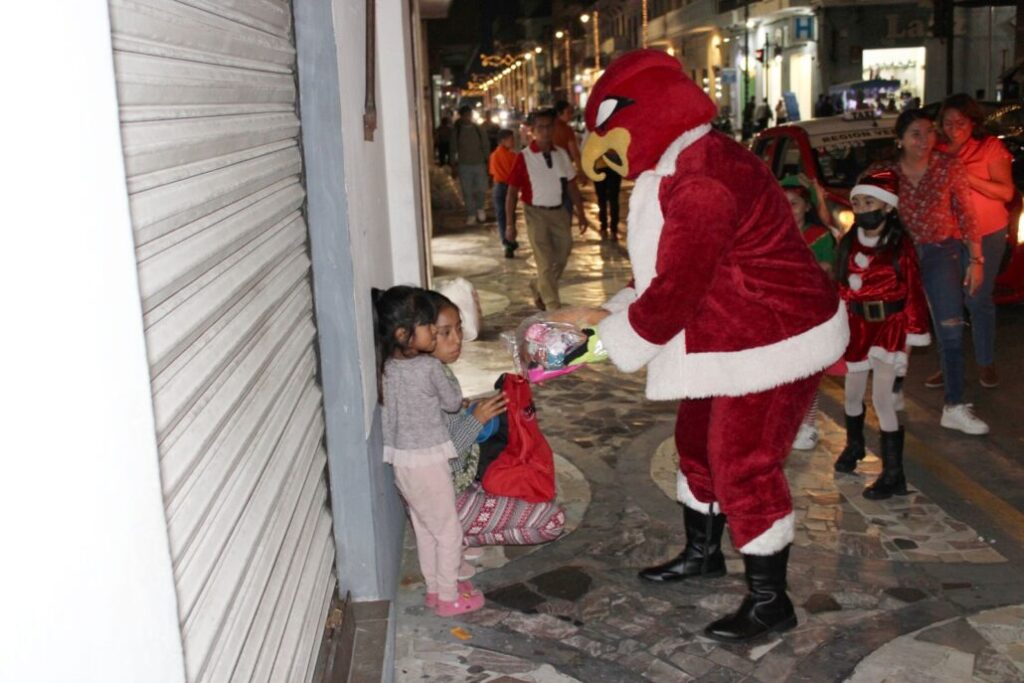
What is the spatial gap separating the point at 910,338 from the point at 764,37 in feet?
135

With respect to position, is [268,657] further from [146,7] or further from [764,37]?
[764,37]

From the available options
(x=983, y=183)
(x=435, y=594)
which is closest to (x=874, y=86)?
(x=983, y=183)

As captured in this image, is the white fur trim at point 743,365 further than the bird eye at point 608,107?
No

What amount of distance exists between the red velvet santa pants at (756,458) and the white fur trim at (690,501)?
0.36m

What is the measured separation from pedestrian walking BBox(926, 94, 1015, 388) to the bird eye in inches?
138

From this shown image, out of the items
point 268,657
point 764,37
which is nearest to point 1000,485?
point 268,657

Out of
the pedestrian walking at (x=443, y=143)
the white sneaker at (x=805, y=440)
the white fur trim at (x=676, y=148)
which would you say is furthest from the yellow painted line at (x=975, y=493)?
the pedestrian walking at (x=443, y=143)

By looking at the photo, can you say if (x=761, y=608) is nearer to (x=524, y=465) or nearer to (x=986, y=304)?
(x=524, y=465)

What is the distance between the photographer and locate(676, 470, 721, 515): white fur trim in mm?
4703

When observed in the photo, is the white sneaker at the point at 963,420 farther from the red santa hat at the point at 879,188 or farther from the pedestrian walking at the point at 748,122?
the pedestrian walking at the point at 748,122

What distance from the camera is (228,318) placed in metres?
2.56

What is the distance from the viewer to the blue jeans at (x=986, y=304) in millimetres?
7074

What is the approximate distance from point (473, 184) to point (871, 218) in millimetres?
15516

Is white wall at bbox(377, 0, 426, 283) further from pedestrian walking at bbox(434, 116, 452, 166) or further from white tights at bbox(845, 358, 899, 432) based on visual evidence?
pedestrian walking at bbox(434, 116, 452, 166)
